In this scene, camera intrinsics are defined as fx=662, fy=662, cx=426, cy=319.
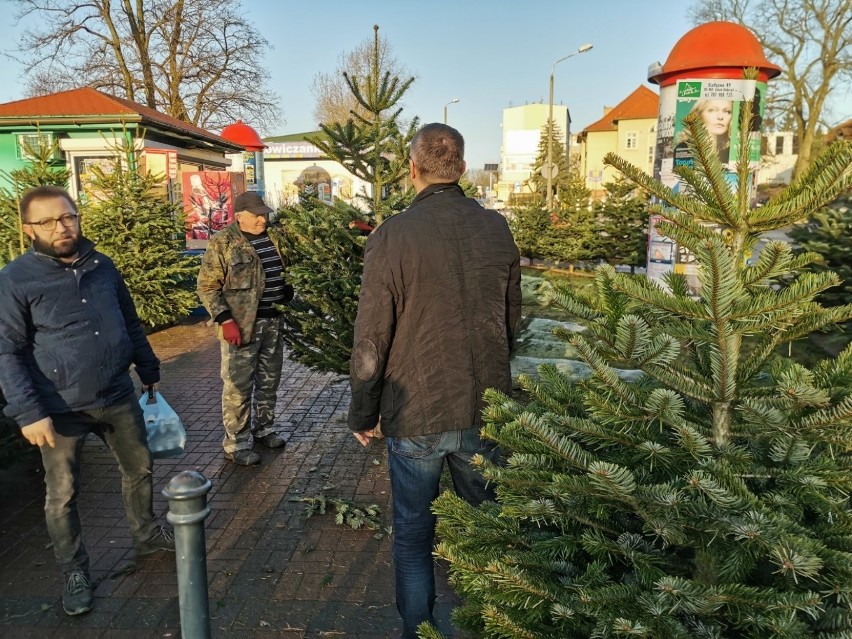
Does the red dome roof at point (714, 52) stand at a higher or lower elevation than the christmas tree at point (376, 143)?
higher

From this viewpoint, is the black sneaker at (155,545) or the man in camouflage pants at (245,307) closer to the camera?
the black sneaker at (155,545)

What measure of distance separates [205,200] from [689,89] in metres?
9.68

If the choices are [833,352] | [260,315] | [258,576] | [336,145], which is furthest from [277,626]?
[833,352]

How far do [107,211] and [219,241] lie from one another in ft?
21.6

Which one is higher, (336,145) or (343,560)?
(336,145)

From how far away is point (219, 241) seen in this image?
5074 mm

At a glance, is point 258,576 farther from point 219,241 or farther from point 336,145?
point 336,145

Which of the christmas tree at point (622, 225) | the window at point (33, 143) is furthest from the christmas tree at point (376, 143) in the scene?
the christmas tree at point (622, 225)

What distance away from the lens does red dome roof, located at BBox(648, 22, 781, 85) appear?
808 cm

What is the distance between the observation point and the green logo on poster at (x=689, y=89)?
316 inches

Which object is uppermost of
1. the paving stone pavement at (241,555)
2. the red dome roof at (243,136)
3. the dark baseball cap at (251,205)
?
the red dome roof at (243,136)

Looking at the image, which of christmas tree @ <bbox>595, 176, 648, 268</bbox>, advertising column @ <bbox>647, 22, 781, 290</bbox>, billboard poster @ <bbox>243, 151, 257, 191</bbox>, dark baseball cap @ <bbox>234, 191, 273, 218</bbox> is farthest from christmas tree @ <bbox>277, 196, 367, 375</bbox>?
billboard poster @ <bbox>243, 151, 257, 191</bbox>

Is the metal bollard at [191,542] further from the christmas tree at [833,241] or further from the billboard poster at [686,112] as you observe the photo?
the christmas tree at [833,241]

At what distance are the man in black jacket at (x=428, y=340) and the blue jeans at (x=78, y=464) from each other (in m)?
1.64
